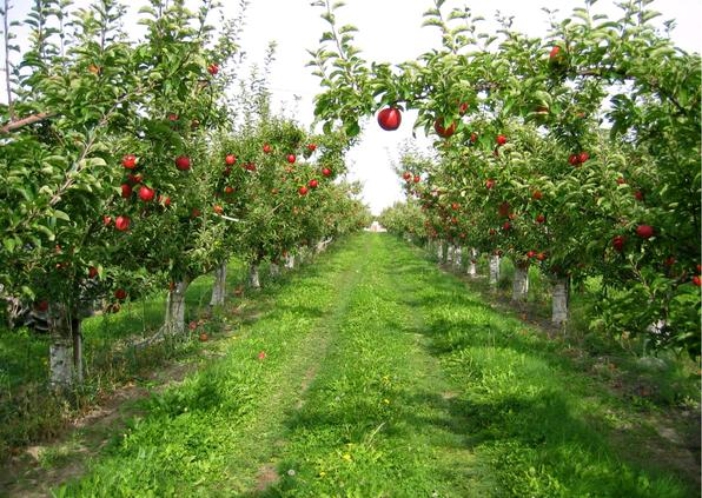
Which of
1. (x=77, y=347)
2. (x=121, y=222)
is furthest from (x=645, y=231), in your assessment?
(x=77, y=347)

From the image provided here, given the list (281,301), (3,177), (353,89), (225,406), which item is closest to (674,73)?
(353,89)

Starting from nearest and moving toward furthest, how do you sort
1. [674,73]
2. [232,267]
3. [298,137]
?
[674,73]
[298,137]
[232,267]

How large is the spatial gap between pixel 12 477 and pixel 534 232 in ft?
32.4

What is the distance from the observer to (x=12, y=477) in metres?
5.28

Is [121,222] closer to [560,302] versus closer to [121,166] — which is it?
[121,166]

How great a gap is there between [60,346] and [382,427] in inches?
171

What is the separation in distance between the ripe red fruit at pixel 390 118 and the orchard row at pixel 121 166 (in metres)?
1.30

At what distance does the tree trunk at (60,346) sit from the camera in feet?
23.1

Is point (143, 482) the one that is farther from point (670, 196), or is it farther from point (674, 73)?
point (674, 73)

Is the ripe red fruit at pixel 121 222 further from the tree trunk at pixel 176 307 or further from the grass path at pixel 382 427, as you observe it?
the tree trunk at pixel 176 307

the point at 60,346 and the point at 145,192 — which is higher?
the point at 145,192

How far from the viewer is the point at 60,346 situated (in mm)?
7102

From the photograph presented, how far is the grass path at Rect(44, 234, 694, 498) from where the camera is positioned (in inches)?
196

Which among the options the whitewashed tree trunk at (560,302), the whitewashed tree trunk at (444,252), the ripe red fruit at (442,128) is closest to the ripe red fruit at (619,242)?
the ripe red fruit at (442,128)
